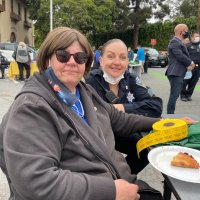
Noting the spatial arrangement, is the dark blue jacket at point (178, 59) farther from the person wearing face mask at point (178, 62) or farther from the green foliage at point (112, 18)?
the green foliage at point (112, 18)

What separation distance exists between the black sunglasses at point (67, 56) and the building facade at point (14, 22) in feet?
104

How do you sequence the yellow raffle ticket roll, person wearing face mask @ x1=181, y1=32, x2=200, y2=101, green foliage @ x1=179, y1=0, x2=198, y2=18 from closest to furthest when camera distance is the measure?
the yellow raffle ticket roll
person wearing face mask @ x1=181, y1=32, x2=200, y2=101
green foliage @ x1=179, y1=0, x2=198, y2=18

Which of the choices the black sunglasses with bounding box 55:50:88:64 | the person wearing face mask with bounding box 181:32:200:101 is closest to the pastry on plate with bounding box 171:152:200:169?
the black sunglasses with bounding box 55:50:88:64

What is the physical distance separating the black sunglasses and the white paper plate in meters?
0.72

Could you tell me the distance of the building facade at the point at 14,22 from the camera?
109 feet

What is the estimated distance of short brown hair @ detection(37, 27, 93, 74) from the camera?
197cm

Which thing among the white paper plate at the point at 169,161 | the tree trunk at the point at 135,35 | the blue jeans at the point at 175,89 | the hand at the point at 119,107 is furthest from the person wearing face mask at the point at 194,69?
the tree trunk at the point at 135,35

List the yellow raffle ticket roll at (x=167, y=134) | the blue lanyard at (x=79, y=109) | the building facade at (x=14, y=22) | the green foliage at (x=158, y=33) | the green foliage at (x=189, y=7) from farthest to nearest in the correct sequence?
the green foliage at (x=189, y=7) → the building facade at (x=14, y=22) → the green foliage at (x=158, y=33) → the yellow raffle ticket roll at (x=167, y=134) → the blue lanyard at (x=79, y=109)

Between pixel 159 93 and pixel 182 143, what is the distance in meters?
8.36

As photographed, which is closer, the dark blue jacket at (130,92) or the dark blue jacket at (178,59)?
the dark blue jacket at (130,92)

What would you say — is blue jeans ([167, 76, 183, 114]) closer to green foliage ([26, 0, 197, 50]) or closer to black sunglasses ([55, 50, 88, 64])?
black sunglasses ([55, 50, 88, 64])

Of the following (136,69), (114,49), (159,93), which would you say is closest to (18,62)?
(136,69)

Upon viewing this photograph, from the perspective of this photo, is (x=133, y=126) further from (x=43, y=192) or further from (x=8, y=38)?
(x=8, y=38)

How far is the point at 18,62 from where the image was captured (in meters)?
13.0
